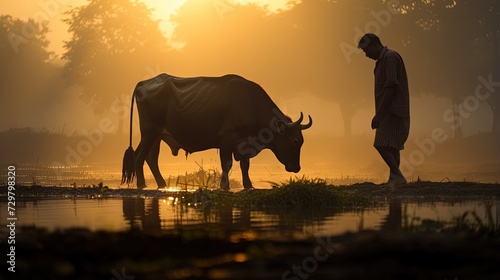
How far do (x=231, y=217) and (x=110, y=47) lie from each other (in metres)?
44.9

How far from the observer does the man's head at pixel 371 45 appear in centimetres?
1590

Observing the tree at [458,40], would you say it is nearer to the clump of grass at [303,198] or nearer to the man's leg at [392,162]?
the man's leg at [392,162]

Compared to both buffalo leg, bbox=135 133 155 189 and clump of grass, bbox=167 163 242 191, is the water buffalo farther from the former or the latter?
clump of grass, bbox=167 163 242 191

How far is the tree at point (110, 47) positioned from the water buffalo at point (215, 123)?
3465cm

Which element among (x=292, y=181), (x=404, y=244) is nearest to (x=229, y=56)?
(x=292, y=181)

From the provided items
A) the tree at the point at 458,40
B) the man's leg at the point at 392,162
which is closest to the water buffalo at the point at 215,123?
the man's leg at the point at 392,162

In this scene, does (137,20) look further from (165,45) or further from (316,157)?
(316,157)

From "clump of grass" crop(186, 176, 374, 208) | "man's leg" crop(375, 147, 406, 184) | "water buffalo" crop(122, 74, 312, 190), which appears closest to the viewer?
"clump of grass" crop(186, 176, 374, 208)

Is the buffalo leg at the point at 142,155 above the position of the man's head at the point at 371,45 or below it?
below

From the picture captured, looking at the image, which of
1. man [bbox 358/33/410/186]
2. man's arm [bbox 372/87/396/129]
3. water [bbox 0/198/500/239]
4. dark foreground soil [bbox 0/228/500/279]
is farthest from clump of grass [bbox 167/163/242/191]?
dark foreground soil [bbox 0/228/500/279]

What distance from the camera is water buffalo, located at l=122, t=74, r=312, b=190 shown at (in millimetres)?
18719

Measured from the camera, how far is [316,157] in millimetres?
A: 55156

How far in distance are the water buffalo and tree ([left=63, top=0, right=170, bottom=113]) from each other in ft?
114

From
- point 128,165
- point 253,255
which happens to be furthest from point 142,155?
point 253,255
